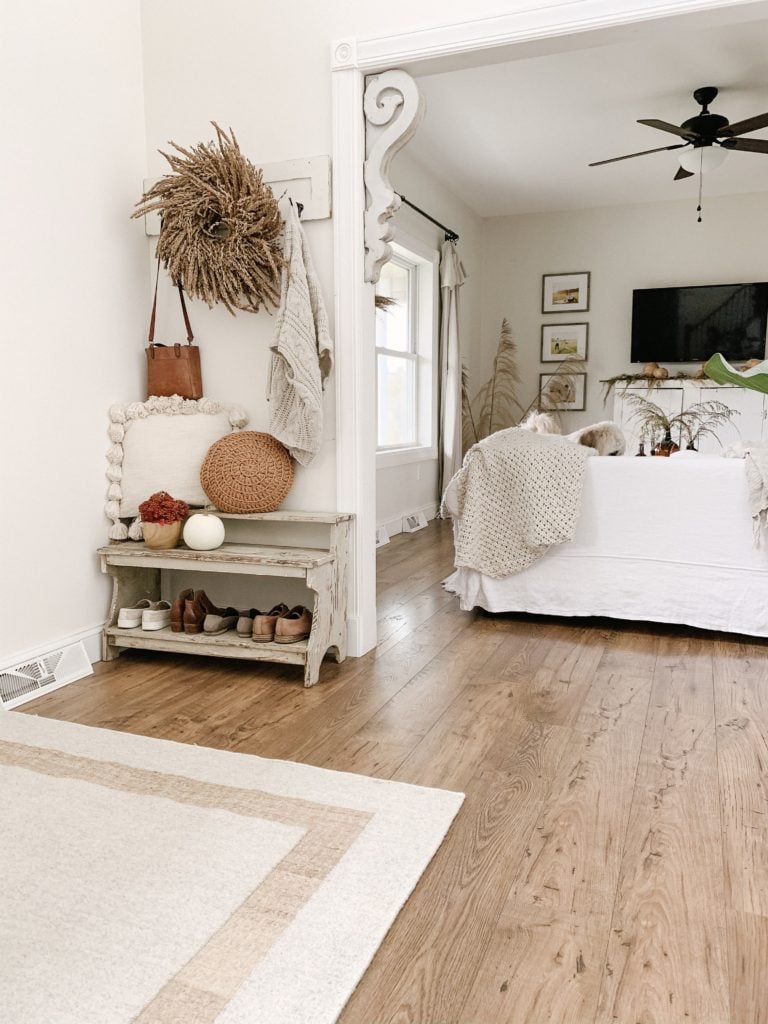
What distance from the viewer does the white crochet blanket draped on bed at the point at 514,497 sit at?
2965mm

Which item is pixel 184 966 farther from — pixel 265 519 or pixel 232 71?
pixel 232 71

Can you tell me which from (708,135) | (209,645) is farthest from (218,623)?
(708,135)

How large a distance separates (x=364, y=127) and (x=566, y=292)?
4.93 meters

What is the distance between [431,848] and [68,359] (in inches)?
73.4

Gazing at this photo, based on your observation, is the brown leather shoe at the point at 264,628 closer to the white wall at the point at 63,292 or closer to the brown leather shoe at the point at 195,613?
the brown leather shoe at the point at 195,613

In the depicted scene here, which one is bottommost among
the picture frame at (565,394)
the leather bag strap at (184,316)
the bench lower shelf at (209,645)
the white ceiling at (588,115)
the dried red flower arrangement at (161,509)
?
the bench lower shelf at (209,645)

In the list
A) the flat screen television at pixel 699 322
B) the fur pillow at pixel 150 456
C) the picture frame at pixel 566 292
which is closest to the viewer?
the fur pillow at pixel 150 456

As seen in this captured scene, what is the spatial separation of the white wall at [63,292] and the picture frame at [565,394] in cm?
496

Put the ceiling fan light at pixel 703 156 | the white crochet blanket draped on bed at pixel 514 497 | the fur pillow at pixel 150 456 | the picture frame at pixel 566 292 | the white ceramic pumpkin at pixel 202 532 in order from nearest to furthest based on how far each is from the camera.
→ the white ceramic pumpkin at pixel 202 532 → the fur pillow at pixel 150 456 → the white crochet blanket draped on bed at pixel 514 497 → the ceiling fan light at pixel 703 156 → the picture frame at pixel 566 292

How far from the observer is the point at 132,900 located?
1.27m

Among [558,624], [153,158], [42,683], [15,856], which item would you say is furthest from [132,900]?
[153,158]

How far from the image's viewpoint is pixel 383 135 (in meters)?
2.50

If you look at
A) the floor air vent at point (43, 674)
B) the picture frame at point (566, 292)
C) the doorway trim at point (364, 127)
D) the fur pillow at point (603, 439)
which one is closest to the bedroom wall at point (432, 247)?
the picture frame at point (566, 292)

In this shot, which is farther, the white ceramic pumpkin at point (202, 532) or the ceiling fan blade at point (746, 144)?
the ceiling fan blade at point (746, 144)
